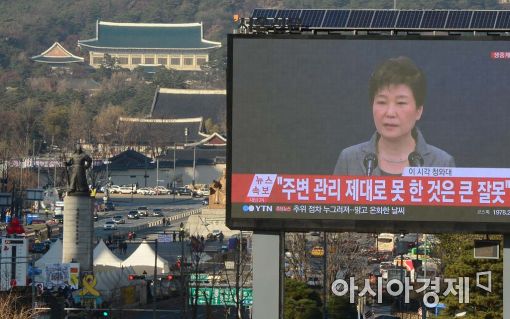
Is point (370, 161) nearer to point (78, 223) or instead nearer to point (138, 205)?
point (78, 223)

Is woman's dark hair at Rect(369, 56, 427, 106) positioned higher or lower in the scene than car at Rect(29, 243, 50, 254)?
higher

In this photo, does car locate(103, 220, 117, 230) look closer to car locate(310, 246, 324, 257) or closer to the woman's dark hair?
car locate(310, 246, 324, 257)

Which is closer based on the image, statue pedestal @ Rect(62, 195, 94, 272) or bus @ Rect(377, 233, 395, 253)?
statue pedestal @ Rect(62, 195, 94, 272)

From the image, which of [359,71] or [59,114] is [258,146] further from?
[59,114]

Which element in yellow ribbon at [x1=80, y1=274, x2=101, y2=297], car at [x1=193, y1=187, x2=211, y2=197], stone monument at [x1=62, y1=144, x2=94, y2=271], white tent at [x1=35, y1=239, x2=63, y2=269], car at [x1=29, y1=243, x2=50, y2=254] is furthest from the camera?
car at [x1=193, y1=187, x2=211, y2=197]

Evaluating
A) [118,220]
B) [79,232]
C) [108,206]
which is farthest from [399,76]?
[108,206]

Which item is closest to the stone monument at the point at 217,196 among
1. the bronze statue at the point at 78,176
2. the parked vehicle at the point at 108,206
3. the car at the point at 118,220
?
the car at the point at 118,220

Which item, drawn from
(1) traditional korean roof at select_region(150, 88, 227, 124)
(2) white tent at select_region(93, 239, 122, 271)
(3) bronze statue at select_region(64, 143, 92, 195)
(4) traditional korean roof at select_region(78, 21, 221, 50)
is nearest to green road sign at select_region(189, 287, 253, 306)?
(2) white tent at select_region(93, 239, 122, 271)
